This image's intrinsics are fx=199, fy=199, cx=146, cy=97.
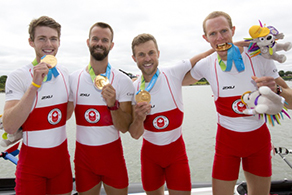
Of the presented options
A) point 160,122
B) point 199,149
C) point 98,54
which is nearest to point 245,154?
point 160,122

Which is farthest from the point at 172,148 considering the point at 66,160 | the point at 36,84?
the point at 36,84

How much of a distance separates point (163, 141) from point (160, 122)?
26cm

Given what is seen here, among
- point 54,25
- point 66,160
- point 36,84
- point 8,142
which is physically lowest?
point 66,160

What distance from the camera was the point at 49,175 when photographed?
91.2 inches

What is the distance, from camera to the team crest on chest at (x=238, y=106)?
2.33m

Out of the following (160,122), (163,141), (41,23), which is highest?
(41,23)

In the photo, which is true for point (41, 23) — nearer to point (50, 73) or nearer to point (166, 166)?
point (50, 73)

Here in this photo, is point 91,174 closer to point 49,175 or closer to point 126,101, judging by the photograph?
point 49,175

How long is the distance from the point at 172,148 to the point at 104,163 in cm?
90

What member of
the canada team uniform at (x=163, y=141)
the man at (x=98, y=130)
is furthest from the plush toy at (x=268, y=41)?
the man at (x=98, y=130)

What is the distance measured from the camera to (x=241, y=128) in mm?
2381

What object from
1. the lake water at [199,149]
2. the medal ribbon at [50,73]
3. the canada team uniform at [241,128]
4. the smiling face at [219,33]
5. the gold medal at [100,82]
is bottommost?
the lake water at [199,149]

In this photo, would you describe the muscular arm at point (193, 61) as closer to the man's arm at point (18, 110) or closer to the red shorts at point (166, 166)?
the red shorts at point (166, 166)

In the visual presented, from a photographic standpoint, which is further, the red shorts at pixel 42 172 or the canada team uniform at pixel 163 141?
the canada team uniform at pixel 163 141
